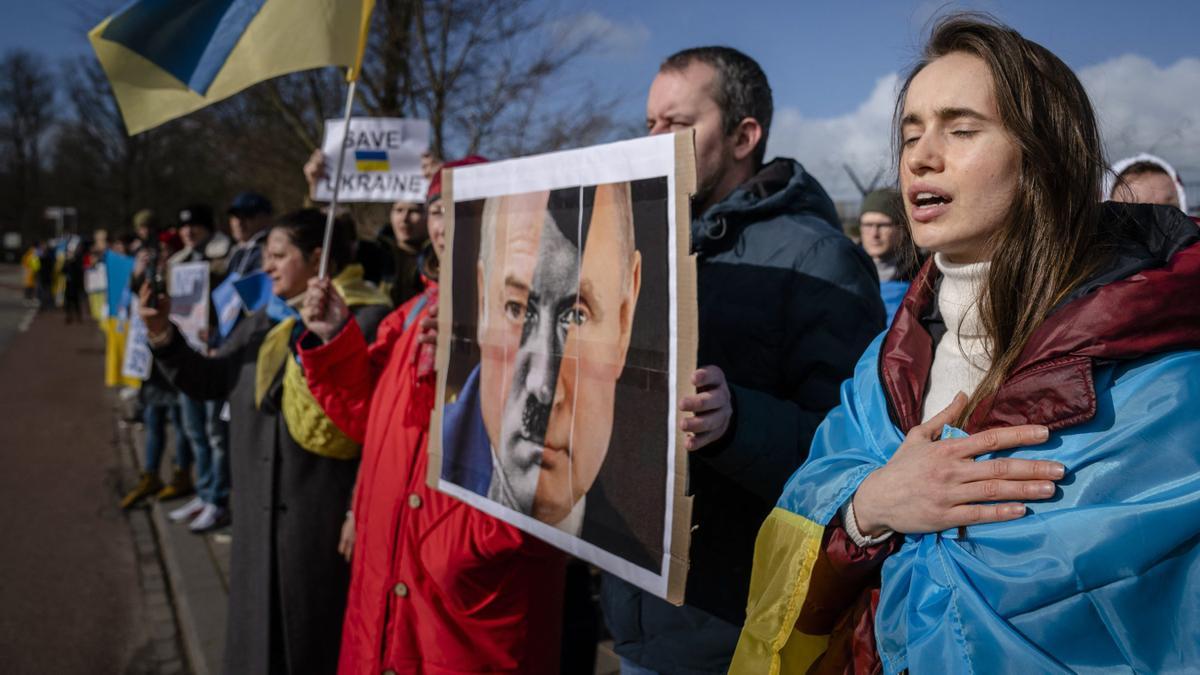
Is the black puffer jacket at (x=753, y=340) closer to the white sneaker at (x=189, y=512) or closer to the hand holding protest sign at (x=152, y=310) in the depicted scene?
the hand holding protest sign at (x=152, y=310)

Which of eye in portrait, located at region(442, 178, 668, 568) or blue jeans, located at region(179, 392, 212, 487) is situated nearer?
eye in portrait, located at region(442, 178, 668, 568)

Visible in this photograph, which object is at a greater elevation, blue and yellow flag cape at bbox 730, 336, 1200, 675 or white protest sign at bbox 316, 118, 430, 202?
white protest sign at bbox 316, 118, 430, 202

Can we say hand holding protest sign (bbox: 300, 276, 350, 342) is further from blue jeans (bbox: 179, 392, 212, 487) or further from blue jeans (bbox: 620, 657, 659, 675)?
blue jeans (bbox: 179, 392, 212, 487)

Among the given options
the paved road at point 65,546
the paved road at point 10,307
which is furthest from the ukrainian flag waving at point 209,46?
the paved road at point 10,307

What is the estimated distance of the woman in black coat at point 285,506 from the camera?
2.97m

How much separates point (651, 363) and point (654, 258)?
0.63ft

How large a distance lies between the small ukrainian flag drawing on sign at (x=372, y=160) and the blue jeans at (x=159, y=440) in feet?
9.80

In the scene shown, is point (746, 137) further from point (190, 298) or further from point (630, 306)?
point (190, 298)

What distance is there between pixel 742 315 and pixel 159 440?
5.93 metres

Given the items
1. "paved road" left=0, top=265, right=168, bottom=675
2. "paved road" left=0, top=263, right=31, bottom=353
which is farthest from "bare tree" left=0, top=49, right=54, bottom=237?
"paved road" left=0, top=265, right=168, bottom=675

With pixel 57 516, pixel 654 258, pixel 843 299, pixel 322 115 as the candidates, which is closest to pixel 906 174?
pixel 654 258

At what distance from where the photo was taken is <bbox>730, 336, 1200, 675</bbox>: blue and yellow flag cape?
0.93 m

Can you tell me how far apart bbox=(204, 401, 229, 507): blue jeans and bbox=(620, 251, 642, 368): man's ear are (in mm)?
4692

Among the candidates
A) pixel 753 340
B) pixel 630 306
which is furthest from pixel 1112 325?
pixel 753 340
